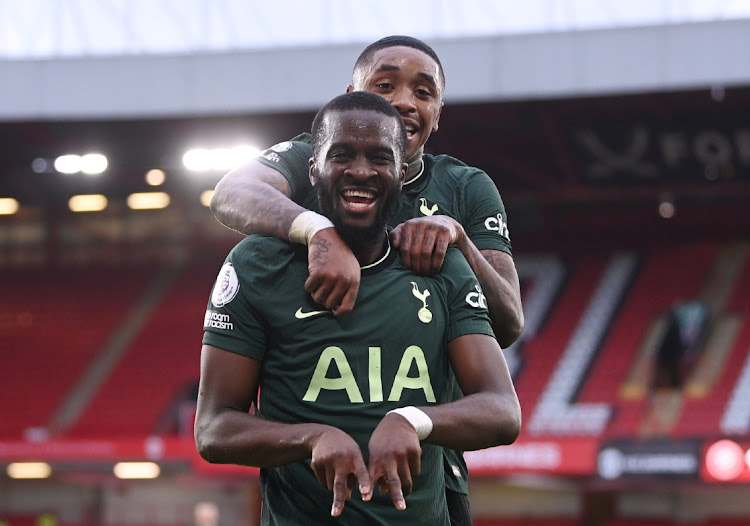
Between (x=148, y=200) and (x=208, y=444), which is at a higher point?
(x=148, y=200)

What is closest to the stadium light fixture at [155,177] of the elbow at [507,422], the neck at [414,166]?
the neck at [414,166]

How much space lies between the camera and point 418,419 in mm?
2592

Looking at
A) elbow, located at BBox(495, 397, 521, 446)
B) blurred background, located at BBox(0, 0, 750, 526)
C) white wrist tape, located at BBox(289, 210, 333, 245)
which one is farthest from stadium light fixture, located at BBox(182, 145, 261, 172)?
elbow, located at BBox(495, 397, 521, 446)

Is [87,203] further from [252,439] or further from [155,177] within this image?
[252,439]

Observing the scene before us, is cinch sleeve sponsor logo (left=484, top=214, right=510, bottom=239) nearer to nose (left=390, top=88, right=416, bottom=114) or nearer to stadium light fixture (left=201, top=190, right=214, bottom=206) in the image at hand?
nose (left=390, top=88, right=416, bottom=114)

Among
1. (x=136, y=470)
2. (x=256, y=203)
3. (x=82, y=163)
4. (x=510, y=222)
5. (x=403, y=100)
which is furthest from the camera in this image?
(x=510, y=222)

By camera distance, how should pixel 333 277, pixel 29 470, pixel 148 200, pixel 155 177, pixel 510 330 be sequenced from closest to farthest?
pixel 333 277 < pixel 510 330 < pixel 29 470 < pixel 155 177 < pixel 148 200

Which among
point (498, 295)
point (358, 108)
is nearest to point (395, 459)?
point (358, 108)

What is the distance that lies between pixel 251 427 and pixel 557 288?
1840cm

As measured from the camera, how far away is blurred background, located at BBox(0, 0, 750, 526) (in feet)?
53.3

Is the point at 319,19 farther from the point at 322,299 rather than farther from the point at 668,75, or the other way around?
the point at 322,299

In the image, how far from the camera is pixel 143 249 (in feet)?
76.9

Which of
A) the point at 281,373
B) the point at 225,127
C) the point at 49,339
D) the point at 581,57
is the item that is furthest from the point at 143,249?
the point at 281,373

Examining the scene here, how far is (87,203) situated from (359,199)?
21235mm
